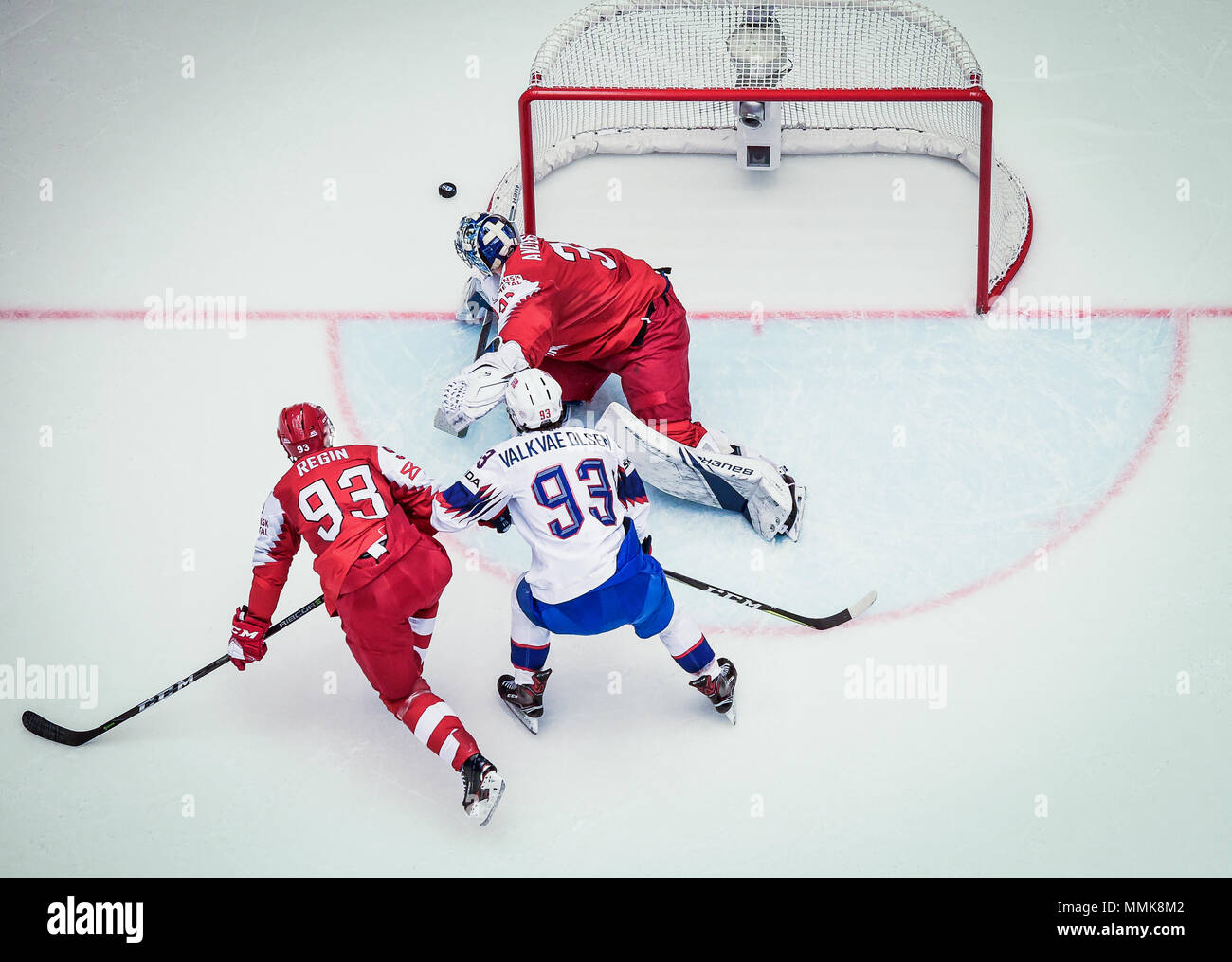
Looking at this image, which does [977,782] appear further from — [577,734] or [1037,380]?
[1037,380]

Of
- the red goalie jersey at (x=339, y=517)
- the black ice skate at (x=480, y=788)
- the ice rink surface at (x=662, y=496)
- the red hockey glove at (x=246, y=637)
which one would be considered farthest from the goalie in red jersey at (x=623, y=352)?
the black ice skate at (x=480, y=788)

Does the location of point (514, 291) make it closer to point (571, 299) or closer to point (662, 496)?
point (571, 299)

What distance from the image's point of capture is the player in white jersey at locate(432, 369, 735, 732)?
444 centimetres

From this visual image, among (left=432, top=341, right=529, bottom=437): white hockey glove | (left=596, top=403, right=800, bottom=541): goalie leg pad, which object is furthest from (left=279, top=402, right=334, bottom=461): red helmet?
(left=596, top=403, right=800, bottom=541): goalie leg pad

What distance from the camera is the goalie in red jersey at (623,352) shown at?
5.19 meters

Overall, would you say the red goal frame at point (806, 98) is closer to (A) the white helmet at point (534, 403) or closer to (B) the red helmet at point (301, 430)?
(A) the white helmet at point (534, 403)

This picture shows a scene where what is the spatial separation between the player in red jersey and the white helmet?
36 centimetres

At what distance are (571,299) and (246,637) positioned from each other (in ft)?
4.97

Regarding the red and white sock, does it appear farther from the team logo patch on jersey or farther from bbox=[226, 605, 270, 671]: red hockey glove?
the team logo patch on jersey

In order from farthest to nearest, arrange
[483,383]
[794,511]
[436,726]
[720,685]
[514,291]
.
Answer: [794,511], [514,291], [483,383], [720,685], [436,726]

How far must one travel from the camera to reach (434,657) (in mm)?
5117

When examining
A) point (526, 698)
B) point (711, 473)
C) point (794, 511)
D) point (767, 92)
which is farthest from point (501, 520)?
point (767, 92)

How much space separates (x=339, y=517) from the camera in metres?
4.45

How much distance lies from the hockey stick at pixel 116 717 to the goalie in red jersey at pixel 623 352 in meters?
0.87
